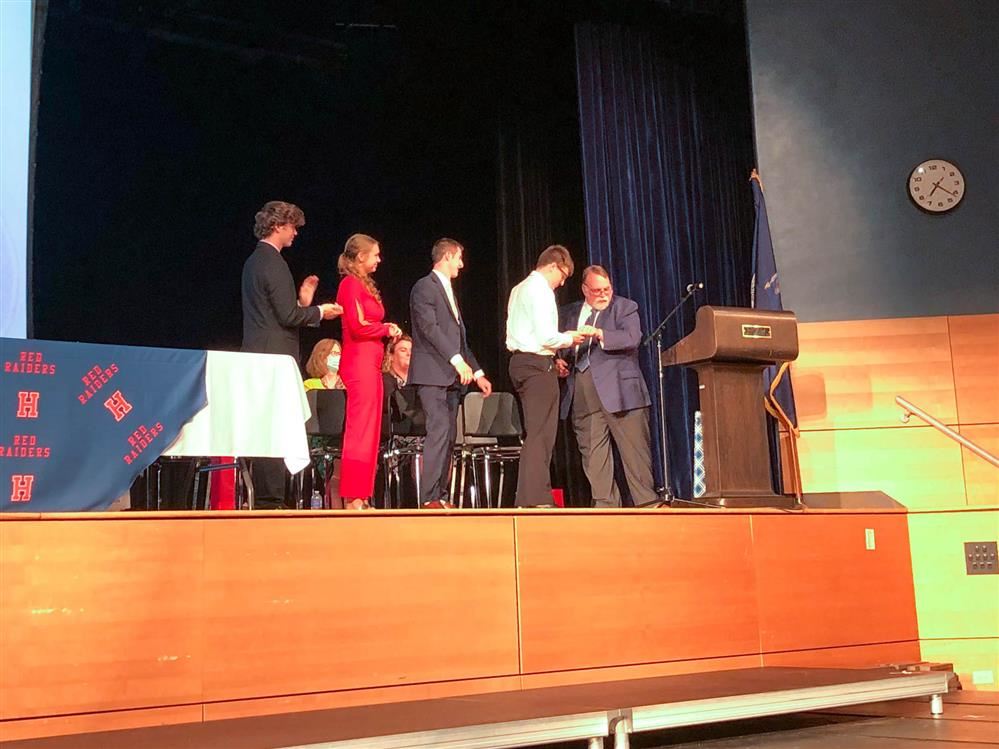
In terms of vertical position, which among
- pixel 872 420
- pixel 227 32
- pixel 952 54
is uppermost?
pixel 227 32

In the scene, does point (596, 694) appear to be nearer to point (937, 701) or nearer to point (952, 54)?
point (937, 701)

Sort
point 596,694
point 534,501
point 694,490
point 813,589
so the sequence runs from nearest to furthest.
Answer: point 596,694
point 813,589
point 534,501
point 694,490

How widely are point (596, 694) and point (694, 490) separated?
11.4ft

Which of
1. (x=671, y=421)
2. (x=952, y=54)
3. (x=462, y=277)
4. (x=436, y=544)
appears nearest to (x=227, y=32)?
(x=462, y=277)

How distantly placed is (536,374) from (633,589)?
161 centimetres

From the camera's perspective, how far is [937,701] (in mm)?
3338

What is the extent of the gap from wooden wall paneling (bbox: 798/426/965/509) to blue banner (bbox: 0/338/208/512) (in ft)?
10.1

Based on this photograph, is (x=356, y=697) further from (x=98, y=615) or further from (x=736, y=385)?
(x=736, y=385)

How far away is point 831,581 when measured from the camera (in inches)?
159

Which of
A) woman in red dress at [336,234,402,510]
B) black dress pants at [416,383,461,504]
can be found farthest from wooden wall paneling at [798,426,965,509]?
woman in red dress at [336,234,402,510]

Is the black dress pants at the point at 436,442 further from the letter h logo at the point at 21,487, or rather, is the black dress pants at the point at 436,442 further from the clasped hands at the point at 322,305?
the letter h logo at the point at 21,487

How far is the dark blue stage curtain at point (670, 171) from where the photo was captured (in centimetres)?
664

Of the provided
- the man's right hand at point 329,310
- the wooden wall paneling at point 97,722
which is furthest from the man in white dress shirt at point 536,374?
the wooden wall paneling at point 97,722

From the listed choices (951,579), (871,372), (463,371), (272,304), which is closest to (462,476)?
(463,371)
